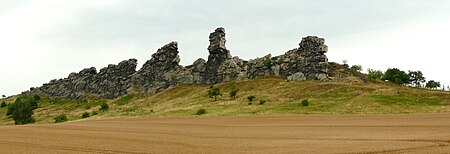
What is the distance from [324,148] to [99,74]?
107060 millimetres

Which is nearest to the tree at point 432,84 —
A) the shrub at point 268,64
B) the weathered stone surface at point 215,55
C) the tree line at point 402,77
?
the tree line at point 402,77

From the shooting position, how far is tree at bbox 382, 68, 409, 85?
88.1 m

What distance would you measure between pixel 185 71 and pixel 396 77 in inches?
1944

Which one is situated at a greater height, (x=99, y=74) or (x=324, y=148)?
(x=99, y=74)

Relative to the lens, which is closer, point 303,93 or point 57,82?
point 303,93

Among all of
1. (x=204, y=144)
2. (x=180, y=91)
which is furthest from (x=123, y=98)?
(x=204, y=144)

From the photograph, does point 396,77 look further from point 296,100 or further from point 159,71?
point 159,71

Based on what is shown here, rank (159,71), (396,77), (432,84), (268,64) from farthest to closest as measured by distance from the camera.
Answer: (432,84) → (159,71) → (396,77) → (268,64)

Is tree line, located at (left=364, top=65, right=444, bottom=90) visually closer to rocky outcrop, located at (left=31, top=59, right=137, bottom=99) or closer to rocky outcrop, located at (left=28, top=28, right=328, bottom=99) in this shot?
rocky outcrop, located at (left=28, top=28, right=328, bottom=99)

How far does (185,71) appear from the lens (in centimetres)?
9606

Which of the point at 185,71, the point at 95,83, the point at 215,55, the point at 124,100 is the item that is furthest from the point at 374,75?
the point at 95,83

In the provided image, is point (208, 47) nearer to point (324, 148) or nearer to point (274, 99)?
point (274, 99)

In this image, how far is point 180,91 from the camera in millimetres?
84250

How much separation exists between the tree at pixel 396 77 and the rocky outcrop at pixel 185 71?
874 inches
